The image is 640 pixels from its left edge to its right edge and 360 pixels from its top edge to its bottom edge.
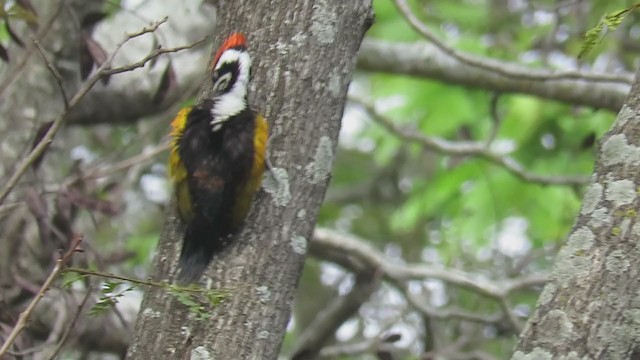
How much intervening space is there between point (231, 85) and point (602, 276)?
0.83 metres

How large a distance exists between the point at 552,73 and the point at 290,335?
4286 mm

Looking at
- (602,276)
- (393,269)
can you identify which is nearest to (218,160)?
(602,276)

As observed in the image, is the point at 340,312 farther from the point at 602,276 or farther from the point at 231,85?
the point at 602,276

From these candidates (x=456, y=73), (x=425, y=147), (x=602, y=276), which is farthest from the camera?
(x=425, y=147)

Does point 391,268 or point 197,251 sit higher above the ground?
point 391,268

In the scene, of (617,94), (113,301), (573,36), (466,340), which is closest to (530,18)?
(573,36)

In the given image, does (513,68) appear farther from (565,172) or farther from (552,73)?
(565,172)

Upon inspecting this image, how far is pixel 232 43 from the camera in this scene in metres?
2.06

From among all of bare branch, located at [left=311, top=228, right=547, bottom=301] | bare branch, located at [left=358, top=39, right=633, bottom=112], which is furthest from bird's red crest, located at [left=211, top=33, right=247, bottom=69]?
bare branch, located at [left=358, top=39, right=633, bottom=112]

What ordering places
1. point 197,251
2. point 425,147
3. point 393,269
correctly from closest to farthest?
point 197,251
point 393,269
point 425,147

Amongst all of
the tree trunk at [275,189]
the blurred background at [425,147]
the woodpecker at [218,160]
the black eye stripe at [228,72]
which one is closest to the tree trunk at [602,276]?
the tree trunk at [275,189]

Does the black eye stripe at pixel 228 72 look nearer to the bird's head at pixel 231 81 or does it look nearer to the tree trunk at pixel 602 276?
the bird's head at pixel 231 81

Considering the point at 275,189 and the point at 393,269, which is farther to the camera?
the point at 393,269

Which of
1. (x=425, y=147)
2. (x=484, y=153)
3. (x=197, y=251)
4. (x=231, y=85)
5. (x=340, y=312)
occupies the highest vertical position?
(x=425, y=147)
